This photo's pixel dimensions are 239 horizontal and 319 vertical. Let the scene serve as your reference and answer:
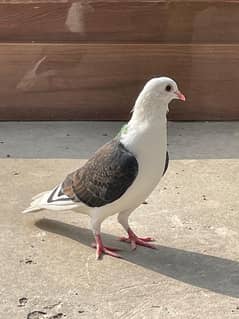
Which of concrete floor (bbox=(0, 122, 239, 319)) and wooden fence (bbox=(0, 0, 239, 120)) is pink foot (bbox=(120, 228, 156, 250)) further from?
wooden fence (bbox=(0, 0, 239, 120))

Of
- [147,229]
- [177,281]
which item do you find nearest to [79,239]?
[147,229]

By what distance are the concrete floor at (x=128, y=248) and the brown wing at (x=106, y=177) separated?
279 millimetres

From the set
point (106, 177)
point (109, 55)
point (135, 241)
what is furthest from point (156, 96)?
point (109, 55)

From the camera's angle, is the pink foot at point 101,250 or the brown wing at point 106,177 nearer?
the brown wing at point 106,177

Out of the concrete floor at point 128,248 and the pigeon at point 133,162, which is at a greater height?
the pigeon at point 133,162

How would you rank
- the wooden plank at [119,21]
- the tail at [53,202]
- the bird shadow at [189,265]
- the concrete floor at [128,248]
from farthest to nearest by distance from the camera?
the wooden plank at [119,21], the tail at [53,202], the bird shadow at [189,265], the concrete floor at [128,248]

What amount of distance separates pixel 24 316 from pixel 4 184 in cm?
159

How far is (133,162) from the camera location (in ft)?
12.4

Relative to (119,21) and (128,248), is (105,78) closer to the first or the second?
(119,21)

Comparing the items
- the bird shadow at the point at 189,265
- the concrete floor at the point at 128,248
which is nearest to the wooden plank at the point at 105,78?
the concrete floor at the point at 128,248

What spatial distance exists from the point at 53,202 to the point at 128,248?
42 cm

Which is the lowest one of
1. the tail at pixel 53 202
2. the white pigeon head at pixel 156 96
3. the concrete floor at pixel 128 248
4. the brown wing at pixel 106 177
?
the concrete floor at pixel 128 248

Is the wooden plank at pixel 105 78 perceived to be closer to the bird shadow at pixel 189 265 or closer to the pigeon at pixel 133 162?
Result: the bird shadow at pixel 189 265

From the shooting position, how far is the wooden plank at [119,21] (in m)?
6.12
